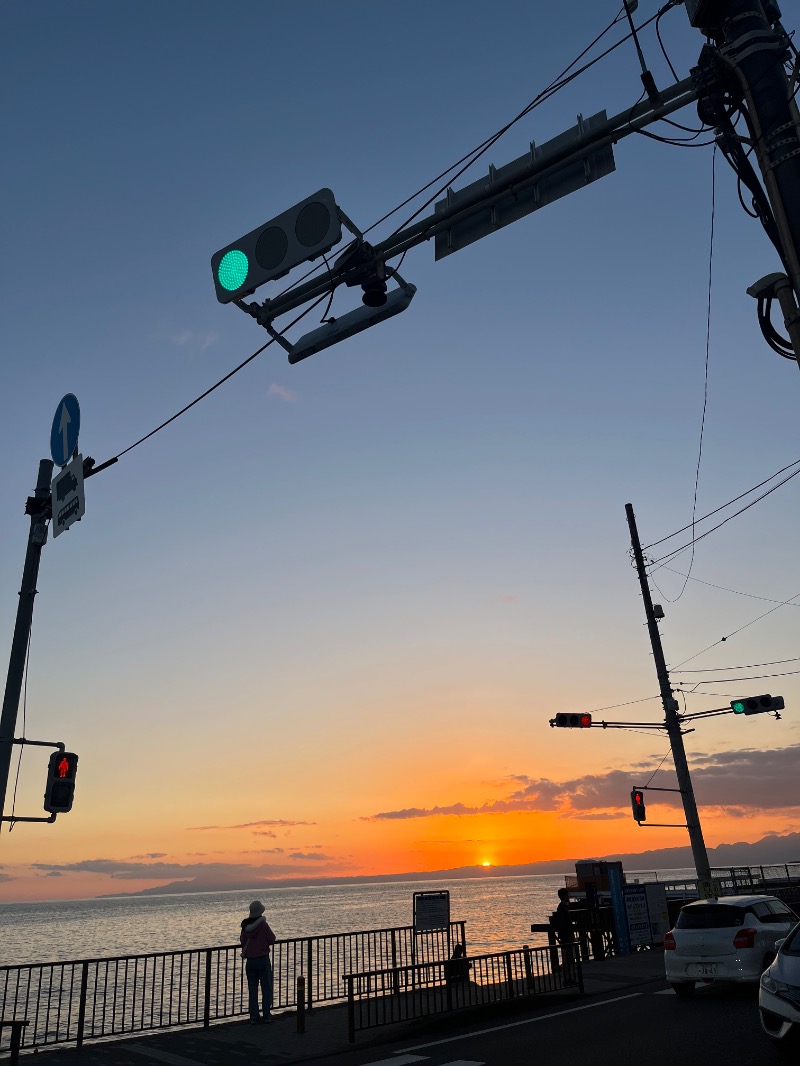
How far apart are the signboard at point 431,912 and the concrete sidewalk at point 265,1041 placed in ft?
8.18

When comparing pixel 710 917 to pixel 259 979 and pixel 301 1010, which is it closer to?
pixel 301 1010

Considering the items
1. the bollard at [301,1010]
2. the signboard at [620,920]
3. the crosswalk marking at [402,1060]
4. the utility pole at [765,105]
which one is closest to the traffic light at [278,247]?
the utility pole at [765,105]

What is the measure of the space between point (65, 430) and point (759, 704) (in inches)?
760

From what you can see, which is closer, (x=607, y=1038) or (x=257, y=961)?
(x=607, y=1038)

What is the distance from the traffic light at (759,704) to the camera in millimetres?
22812

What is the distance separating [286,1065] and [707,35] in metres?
12.5

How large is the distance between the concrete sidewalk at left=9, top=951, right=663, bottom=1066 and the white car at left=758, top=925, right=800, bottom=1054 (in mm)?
5646

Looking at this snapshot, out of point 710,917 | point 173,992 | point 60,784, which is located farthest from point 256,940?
point 173,992

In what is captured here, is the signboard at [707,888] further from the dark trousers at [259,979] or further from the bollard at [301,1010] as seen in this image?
the bollard at [301,1010]

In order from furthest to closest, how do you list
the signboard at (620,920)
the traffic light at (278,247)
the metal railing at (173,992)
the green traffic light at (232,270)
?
the signboard at (620,920) → the metal railing at (173,992) → the green traffic light at (232,270) → the traffic light at (278,247)

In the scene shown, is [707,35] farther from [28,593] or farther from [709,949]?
[709,949]

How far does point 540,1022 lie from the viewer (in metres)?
13.3

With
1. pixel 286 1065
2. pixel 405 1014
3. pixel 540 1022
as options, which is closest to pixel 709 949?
pixel 540 1022

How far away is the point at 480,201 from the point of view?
22.5ft
